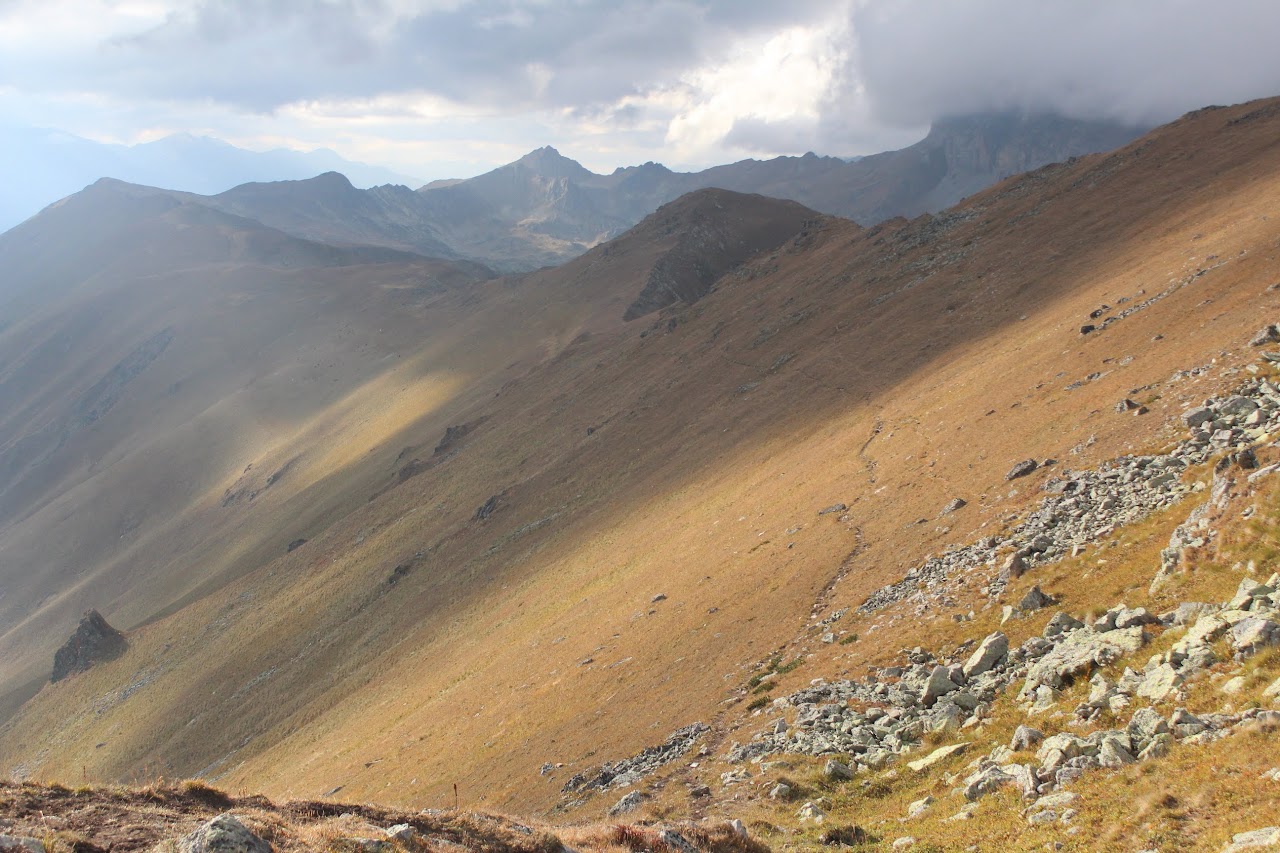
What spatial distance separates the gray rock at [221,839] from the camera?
12445 millimetres

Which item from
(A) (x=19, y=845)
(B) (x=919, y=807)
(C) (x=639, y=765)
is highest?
(A) (x=19, y=845)

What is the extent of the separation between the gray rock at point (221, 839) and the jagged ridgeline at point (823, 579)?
1.05 meters

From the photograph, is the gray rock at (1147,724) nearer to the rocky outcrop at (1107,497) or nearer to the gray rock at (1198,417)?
the rocky outcrop at (1107,497)

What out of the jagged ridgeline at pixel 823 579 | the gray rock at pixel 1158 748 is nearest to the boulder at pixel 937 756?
the jagged ridgeline at pixel 823 579

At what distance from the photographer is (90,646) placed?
102 metres

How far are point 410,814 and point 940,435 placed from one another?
38.2 m

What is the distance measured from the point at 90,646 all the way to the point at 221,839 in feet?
385

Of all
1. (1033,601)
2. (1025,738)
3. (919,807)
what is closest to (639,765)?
(919,807)

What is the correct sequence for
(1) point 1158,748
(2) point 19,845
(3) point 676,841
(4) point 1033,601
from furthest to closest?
1. (4) point 1033,601
2. (3) point 676,841
3. (1) point 1158,748
4. (2) point 19,845

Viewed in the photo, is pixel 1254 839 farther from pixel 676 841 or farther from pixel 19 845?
pixel 19 845

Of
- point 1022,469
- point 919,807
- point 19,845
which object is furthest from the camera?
point 1022,469

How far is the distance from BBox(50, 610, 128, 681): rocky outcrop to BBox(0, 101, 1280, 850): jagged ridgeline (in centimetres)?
221

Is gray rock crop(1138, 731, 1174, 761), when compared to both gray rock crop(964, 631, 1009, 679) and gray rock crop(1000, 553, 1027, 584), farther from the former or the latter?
gray rock crop(1000, 553, 1027, 584)

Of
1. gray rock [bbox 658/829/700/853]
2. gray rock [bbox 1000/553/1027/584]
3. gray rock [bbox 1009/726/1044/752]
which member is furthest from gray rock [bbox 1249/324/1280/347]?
gray rock [bbox 658/829/700/853]
